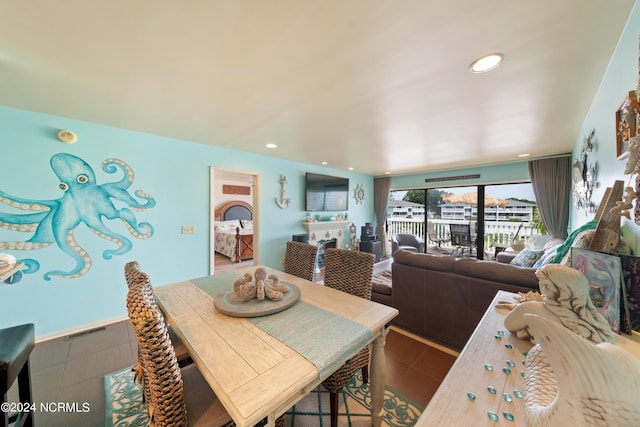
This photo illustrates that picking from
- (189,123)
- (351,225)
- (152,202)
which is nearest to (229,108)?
(189,123)

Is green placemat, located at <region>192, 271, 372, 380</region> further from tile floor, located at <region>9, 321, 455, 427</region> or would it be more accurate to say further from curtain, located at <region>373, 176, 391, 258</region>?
curtain, located at <region>373, 176, 391, 258</region>

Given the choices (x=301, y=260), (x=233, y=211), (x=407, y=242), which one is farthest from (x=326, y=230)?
(x=233, y=211)

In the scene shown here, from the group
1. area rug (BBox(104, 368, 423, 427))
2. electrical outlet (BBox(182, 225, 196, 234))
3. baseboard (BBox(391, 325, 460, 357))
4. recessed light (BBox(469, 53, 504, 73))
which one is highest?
recessed light (BBox(469, 53, 504, 73))

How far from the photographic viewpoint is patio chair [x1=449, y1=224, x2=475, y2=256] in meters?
5.19

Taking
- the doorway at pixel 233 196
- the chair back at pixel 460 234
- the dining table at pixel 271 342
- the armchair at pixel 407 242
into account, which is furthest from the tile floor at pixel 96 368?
the chair back at pixel 460 234

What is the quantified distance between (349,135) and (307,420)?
2.76m

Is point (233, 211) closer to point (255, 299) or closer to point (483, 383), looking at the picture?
point (255, 299)

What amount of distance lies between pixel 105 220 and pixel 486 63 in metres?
3.86

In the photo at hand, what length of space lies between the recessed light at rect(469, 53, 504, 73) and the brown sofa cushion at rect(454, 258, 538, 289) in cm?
156

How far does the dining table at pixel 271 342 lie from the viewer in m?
0.77

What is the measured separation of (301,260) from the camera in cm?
219

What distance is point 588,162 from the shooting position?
2076 millimetres

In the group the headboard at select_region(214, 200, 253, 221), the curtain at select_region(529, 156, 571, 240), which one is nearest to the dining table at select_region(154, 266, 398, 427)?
the curtain at select_region(529, 156, 571, 240)

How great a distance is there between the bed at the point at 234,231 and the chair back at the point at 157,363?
483 cm
